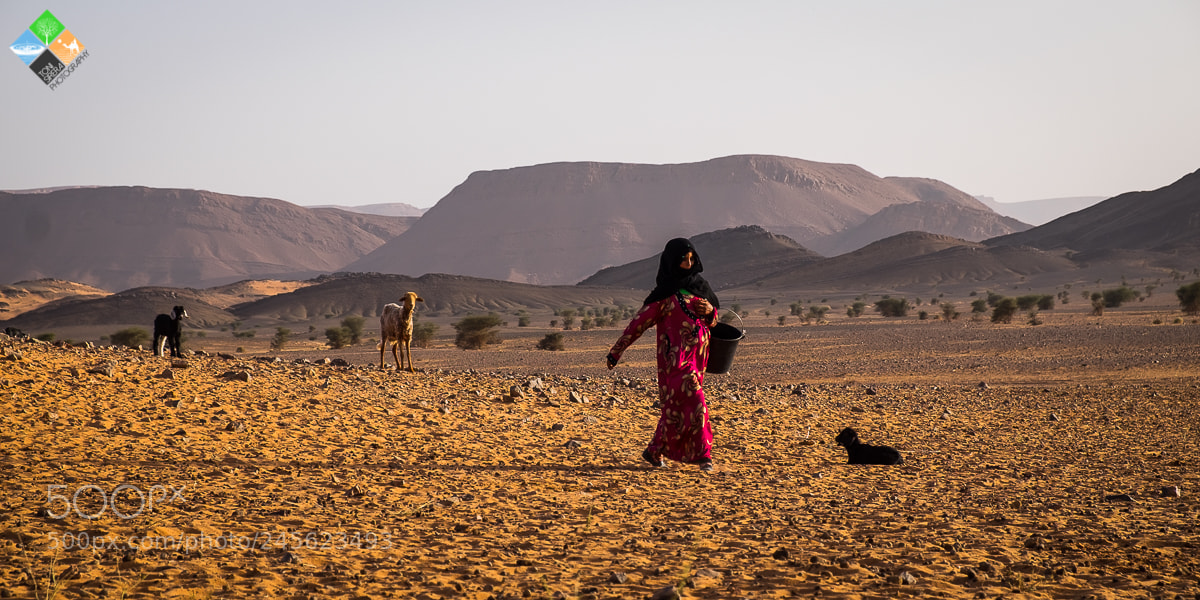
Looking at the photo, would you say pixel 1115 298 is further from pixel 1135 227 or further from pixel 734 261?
pixel 734 261

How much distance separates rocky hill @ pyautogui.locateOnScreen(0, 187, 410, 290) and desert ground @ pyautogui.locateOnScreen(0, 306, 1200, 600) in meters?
162

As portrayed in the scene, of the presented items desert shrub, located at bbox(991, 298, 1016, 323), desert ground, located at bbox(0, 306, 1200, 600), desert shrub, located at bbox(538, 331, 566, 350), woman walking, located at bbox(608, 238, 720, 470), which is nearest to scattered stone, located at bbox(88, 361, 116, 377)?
desert ground, located at bbox(0, 306, 1200, 600)

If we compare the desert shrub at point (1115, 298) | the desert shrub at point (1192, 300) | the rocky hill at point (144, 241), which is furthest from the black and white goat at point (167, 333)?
the rocky hill at point (144, 241)

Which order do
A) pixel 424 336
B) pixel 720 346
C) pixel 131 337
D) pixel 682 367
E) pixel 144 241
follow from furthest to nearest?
pixel 144 241 < pixel 424 336 < pixel 131 337 < pixel 720 346 < pixel 682 367

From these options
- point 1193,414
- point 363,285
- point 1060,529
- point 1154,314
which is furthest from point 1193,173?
point 1060,529

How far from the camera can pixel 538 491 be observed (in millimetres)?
7051

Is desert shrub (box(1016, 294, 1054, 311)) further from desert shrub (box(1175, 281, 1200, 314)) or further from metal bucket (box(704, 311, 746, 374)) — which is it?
metal bucket (box(704, 311, 746, 374))

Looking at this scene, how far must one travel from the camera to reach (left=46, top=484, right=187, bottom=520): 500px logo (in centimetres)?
548

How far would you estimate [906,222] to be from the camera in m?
158

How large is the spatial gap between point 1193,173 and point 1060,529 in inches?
4620

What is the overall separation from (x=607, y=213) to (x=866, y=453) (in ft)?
555

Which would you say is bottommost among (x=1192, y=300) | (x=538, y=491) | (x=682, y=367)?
(x=538, y=491)

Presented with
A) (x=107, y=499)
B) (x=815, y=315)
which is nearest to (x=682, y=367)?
(x=107, y=499)

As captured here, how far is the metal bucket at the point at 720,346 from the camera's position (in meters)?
8.13
